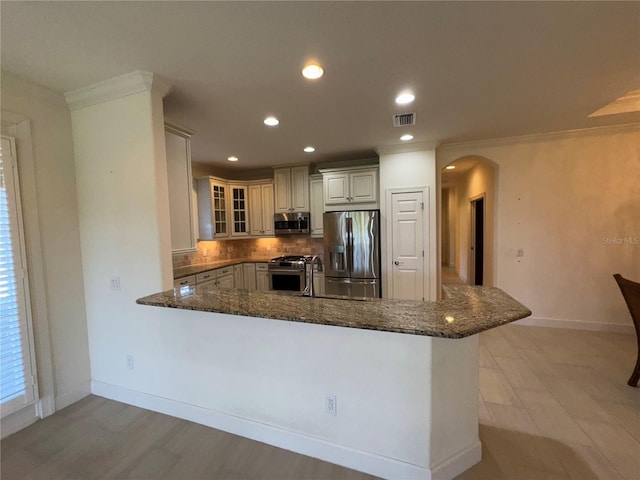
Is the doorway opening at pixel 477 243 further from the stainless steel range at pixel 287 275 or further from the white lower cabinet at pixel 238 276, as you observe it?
the white lower cabinet at pixel 238 276

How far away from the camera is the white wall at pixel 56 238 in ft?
6.61

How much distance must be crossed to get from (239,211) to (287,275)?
1.54 m

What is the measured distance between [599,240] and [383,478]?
3969mm

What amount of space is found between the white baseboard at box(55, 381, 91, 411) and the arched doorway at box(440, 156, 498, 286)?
15.8 ft

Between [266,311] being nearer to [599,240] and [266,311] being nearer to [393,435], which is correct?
[393,435]

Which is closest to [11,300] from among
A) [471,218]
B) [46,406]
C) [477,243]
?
[46,406]

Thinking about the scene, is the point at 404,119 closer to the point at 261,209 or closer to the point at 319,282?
the point at 319,282

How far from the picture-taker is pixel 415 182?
377 centimetres

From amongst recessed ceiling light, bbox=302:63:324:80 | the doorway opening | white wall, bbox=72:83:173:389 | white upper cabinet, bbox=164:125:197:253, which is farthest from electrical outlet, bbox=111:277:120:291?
the doorway opening

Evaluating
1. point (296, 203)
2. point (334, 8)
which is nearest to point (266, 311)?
point (334, 8)

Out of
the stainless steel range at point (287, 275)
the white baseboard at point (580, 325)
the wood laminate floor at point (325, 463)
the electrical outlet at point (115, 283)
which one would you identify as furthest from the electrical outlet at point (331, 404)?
the white baseboard at point (580, 325)

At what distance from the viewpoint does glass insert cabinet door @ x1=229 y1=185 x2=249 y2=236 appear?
4.93m

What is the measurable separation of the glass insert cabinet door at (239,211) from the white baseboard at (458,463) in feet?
14.1

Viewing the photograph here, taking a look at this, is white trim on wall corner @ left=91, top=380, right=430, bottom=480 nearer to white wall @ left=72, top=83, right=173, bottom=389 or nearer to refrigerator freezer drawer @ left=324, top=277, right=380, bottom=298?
white wall @ left=72, top=83, right=173, bottom=389
